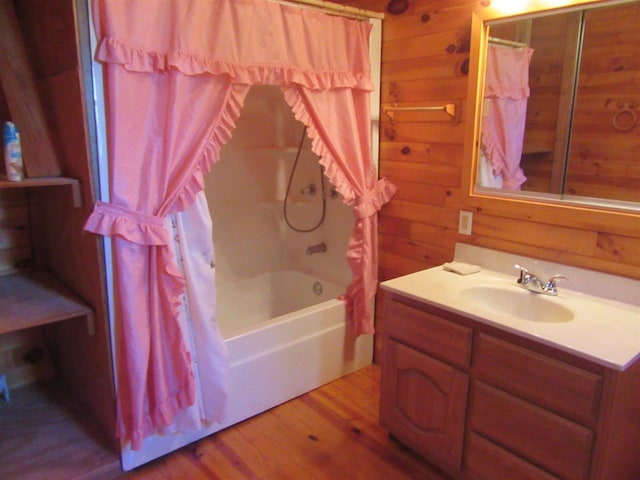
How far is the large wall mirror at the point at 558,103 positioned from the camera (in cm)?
165

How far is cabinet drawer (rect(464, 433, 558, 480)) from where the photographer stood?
156 cm

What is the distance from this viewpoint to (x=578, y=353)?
1.39 m

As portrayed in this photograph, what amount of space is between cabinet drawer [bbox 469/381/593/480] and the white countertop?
0.24 m

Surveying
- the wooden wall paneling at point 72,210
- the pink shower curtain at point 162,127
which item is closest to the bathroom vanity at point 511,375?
the pink shower curtain at point 162,127

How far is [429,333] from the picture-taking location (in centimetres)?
183

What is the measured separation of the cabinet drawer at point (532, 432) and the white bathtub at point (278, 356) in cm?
94

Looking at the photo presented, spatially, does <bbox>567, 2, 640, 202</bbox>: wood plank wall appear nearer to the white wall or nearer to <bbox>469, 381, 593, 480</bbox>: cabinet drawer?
<bbox>469, 381, 593, 480</bbox>: cabinet drawer

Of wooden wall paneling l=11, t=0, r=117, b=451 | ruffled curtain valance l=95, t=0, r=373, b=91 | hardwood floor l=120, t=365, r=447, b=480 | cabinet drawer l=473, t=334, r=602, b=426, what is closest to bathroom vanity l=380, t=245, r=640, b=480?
cabinet drawer l=473, t=334, r=602, b=426

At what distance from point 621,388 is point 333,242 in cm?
188

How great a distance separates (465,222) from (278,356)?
3.63 ft

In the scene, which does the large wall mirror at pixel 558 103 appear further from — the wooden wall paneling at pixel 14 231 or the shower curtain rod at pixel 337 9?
the wooden wall paneling at pixel 14 231

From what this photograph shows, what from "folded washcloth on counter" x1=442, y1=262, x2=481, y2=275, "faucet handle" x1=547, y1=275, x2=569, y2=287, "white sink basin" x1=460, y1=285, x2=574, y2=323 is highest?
"faucet handle" x1=547, y1=275, x2=569, y2=287

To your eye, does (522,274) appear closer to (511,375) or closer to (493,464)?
(511,375)

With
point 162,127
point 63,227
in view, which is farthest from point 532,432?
point 63,227
